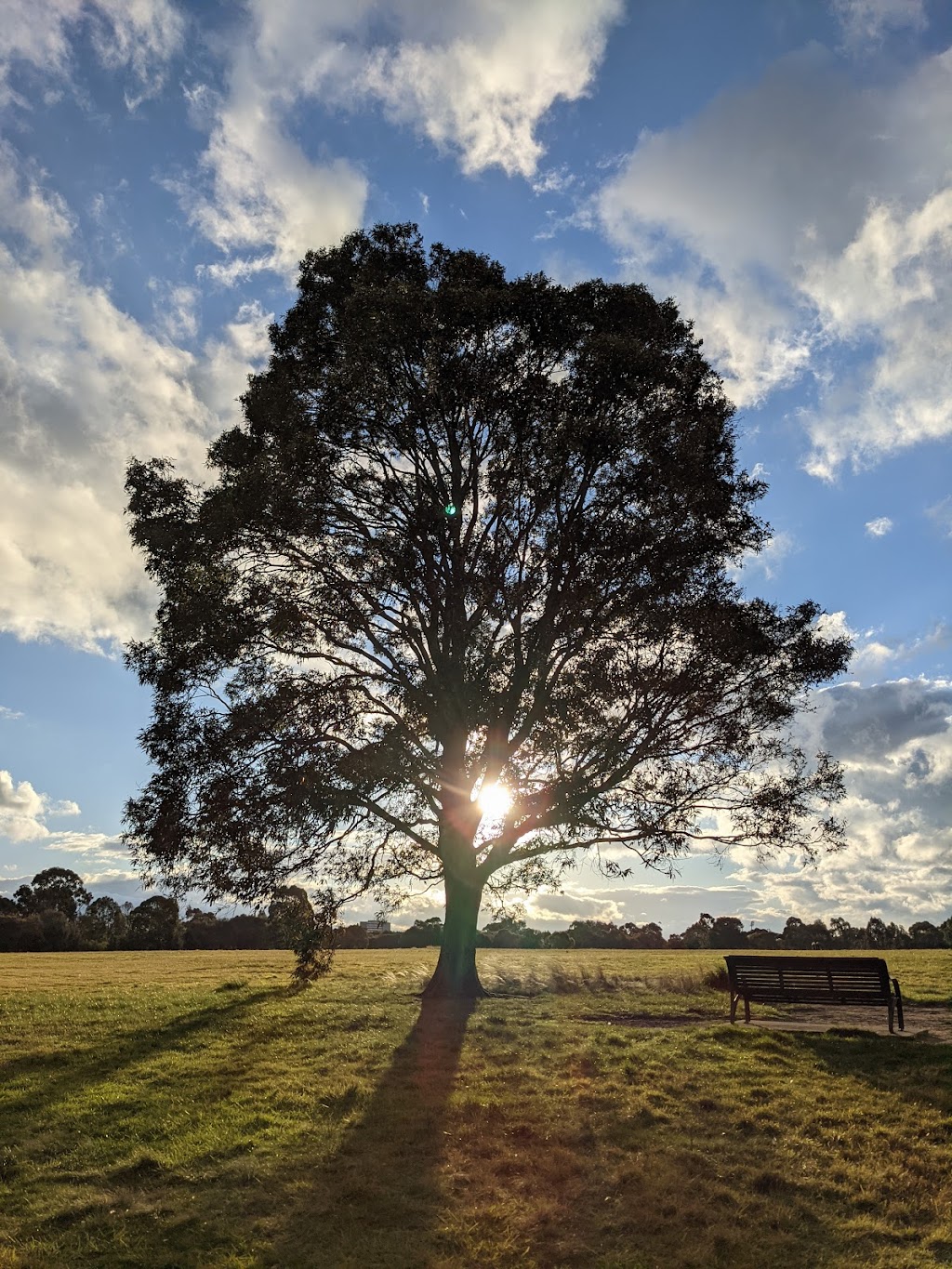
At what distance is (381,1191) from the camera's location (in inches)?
377

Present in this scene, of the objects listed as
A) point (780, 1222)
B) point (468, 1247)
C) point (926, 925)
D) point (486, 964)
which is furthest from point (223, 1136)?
point (926, 925)

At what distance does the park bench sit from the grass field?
1115mm

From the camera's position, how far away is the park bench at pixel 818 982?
18422mm

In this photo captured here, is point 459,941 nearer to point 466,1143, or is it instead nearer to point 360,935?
point 466,1143

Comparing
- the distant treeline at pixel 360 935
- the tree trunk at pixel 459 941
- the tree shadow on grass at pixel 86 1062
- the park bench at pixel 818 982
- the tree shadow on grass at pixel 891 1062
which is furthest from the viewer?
the distant treeline at pixel 360 935

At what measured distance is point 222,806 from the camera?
20.6 meters

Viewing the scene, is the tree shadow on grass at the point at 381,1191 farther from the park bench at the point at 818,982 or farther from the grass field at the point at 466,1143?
the park bench at the point at 818,982

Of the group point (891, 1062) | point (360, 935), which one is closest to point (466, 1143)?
point (891, 1062)

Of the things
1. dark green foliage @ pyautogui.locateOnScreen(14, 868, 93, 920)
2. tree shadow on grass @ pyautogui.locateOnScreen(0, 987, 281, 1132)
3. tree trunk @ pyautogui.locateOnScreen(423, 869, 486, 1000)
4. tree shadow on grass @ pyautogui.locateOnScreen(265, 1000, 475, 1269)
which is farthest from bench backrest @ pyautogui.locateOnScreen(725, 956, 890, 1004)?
dark green foliage @ pyautogui.locateOnScreen(14, 868, 93, 920)

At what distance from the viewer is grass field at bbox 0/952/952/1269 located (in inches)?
334

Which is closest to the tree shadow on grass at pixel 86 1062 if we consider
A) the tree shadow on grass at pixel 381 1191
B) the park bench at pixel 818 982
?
the tree shadow on grass at pixel 381 1191

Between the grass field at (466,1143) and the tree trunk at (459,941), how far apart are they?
131 inches

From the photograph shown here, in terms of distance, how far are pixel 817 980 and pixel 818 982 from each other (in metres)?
0.08

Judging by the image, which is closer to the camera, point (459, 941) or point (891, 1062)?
point (891, 1062)
